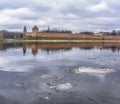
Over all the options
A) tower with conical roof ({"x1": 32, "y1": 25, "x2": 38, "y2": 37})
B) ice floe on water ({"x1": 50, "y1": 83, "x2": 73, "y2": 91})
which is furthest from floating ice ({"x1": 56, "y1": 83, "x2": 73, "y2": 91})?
tower with conical roof ({"x1": 32, "y1": 25, "x2": 38, "y2": 37})

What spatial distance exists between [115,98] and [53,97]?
2939mm

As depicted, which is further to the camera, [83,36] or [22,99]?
[83,36]

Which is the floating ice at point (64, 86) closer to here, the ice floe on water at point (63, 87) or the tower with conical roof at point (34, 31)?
the ice floe on water at point (63, 87)

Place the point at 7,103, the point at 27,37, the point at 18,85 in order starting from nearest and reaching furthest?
the point at 7,103 < the point at 18,85 < the point at 27,37

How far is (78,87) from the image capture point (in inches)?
656

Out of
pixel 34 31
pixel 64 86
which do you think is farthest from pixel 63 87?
pixel 34 31

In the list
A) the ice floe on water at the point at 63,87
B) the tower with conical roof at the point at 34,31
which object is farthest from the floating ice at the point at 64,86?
the tower with conical roof at the point at 34,31

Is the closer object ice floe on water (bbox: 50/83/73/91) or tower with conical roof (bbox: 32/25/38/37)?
ice floe on water (bbox: 50/83/73/91)

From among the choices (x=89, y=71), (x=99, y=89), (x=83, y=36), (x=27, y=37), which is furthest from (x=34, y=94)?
(x=83, y=36)

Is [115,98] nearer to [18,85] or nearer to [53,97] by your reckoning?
[53,97]

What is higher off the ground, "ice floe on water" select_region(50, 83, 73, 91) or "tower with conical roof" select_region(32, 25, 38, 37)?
"ice floe on water" select_region(50, 83, 73, 91)

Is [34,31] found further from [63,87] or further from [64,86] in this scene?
[63,87]

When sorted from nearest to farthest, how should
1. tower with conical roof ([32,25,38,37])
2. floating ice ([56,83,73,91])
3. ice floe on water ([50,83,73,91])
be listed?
ice floe on water ([50,83,73,91]) < floating ice ([56,83,73,91]) < tower with conical roof ([32,25,38,37])

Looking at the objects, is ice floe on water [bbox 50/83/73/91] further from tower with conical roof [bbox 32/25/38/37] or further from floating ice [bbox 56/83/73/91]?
tower with conical roof [bbox 32/25/38/37]
